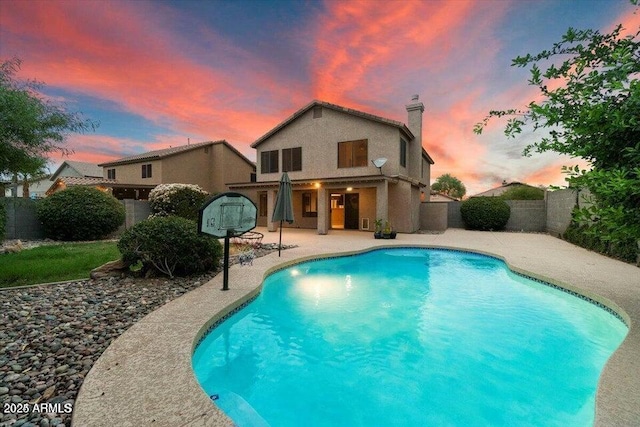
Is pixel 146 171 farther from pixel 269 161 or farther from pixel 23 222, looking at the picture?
pixel 23 222

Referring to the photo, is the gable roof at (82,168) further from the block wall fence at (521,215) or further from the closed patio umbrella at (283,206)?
the block wall fence at (521,215)

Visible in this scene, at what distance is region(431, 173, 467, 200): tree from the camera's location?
73438 millimetres

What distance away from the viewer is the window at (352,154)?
1758cm

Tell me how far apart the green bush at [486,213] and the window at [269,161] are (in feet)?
44.4

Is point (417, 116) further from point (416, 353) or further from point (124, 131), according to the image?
point (124, 131)

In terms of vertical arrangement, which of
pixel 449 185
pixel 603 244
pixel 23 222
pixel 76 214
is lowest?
pixel 603 244

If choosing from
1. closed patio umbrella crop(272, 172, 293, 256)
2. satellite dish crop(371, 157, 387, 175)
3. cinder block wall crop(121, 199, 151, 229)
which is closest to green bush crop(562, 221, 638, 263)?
closed patio umbrella crop(272, 172, 293, 256)

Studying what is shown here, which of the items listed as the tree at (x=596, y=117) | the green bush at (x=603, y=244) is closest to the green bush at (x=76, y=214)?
the tree at (x=596, y=117)

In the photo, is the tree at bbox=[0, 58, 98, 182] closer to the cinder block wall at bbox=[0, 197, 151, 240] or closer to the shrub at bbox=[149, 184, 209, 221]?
the cinder block wall at bbox=[0, 197, 151, 240]

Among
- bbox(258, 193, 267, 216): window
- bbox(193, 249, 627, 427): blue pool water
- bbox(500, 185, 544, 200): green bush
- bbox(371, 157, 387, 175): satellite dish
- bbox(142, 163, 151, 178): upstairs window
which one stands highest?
bbox(142, 163, 151, 178): upstairs window

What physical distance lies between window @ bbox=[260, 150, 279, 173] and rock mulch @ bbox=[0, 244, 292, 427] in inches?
570

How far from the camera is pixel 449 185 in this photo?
7356cm

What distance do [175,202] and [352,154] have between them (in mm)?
10856

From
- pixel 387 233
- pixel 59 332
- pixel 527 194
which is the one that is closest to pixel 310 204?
pixel 387 233
